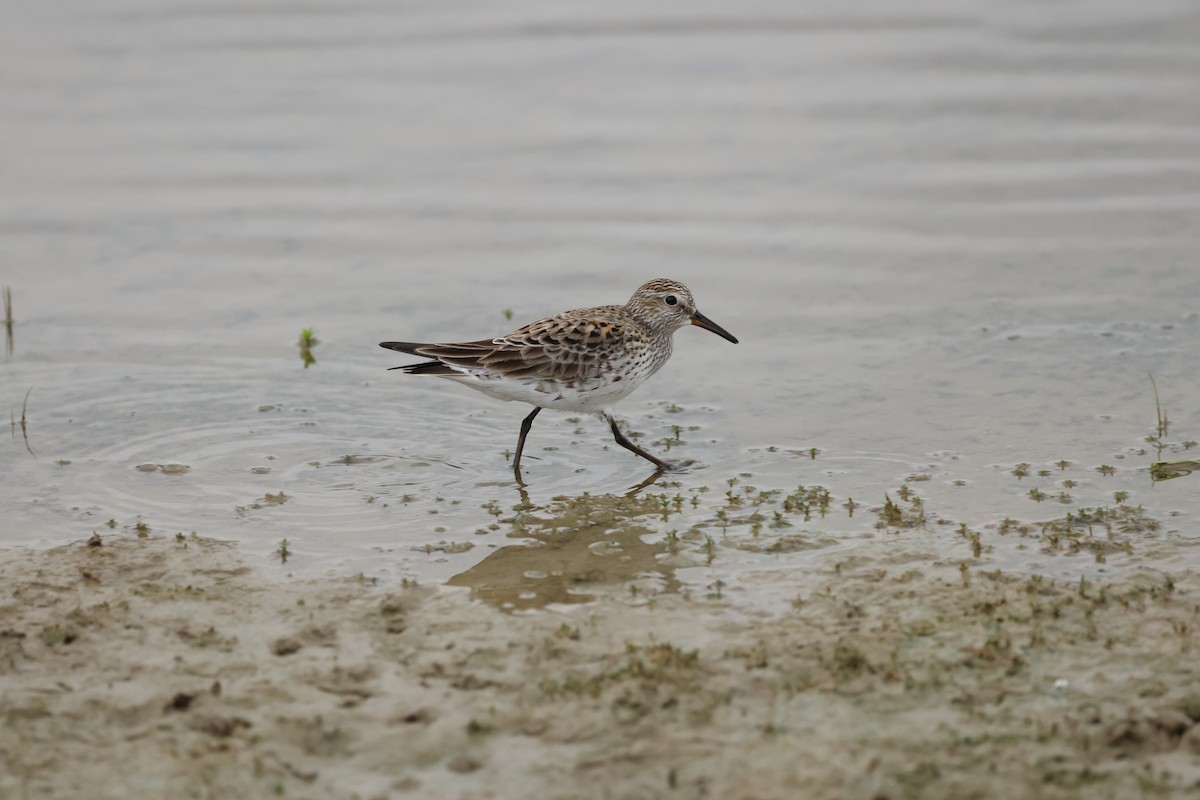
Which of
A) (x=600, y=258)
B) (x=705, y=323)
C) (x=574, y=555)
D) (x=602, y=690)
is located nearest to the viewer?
(x=602, y=690)

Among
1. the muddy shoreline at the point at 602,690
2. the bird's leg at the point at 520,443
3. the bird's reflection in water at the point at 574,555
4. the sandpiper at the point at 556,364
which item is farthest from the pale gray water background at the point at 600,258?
the muddy shoreline at the point at 602,690

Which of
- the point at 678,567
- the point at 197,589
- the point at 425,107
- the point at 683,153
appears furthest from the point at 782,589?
the point at 425,107

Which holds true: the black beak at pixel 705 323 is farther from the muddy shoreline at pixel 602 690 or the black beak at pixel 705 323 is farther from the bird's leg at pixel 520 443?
the muddy shoreline at pixel 602 690

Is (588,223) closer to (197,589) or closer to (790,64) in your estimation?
(790,64)

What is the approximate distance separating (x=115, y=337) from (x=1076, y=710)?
914 centimetres

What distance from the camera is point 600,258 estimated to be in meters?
14.1

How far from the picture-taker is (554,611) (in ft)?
24.2

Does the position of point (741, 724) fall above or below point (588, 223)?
below

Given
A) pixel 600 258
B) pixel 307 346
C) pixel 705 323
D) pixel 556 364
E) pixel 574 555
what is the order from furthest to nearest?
1. pixel 600 258
2. pixel 307 346
3. pixel 705 323
4. pixel 556 364
5. pixel 574 555

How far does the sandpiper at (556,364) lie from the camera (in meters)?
9.90

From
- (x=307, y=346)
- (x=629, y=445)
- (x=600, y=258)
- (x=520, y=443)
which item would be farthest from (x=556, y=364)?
(x=600, y=258)

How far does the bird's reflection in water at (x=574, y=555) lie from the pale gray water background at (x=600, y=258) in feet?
0.24

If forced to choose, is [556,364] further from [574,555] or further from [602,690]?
[602,690]

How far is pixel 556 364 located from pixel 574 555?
2.00 metres
